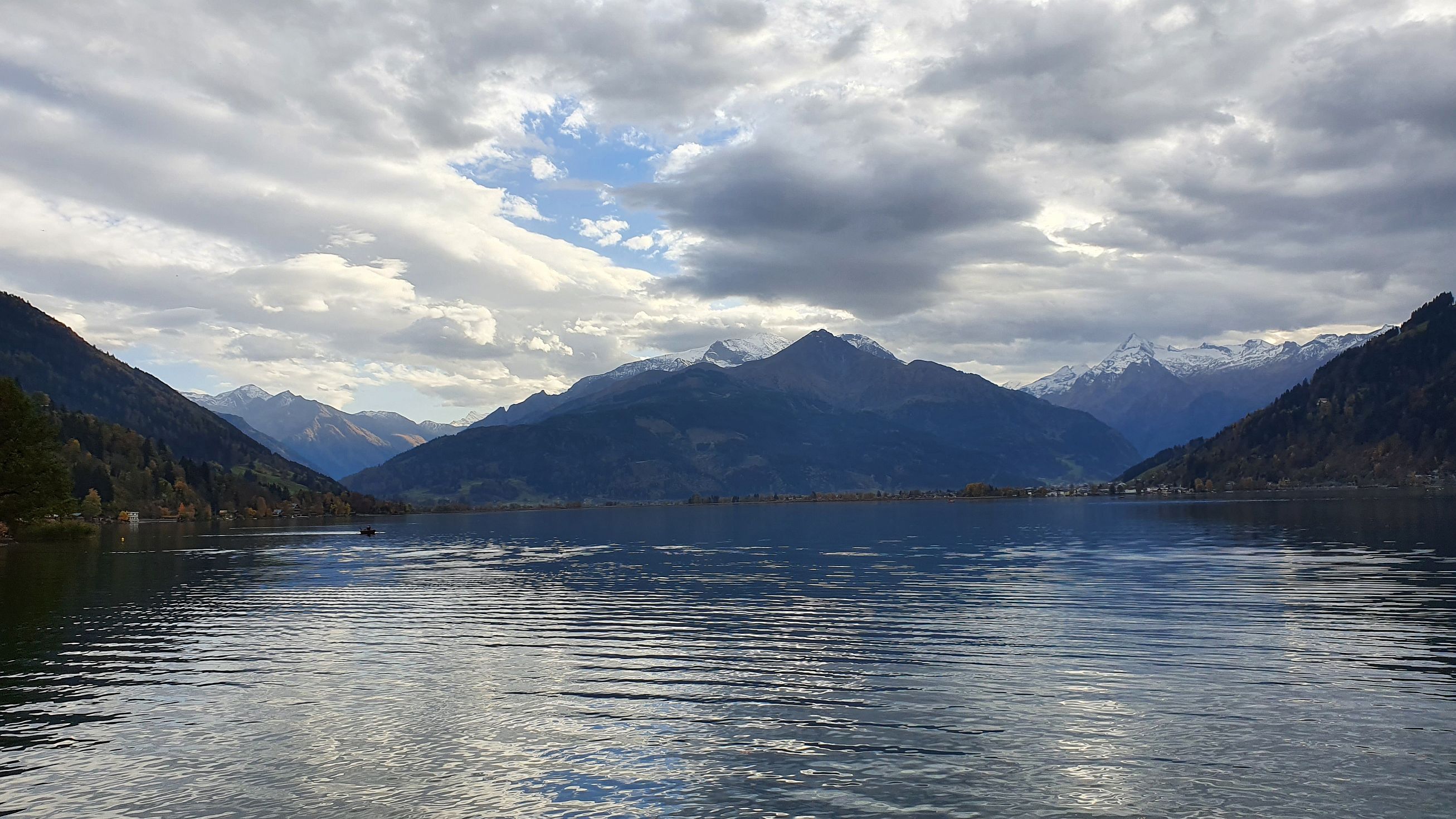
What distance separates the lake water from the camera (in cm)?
2809

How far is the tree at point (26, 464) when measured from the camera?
15525 centimetres

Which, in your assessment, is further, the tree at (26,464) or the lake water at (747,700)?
the tree at (26,464)

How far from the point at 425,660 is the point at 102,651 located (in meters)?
20.0

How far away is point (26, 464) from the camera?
156 metres

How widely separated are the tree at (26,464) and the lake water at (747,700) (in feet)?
272

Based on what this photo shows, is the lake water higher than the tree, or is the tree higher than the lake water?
the tree

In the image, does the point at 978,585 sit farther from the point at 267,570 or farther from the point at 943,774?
the point at 267,570

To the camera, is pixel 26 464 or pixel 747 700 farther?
pixel 26 464

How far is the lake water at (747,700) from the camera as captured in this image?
92.2ft

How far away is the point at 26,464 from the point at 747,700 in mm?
161274

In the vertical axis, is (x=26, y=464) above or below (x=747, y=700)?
above

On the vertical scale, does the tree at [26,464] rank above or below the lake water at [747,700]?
above

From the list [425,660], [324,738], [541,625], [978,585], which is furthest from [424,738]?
[978,585]

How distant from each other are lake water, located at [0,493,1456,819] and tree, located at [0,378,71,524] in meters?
82.8
